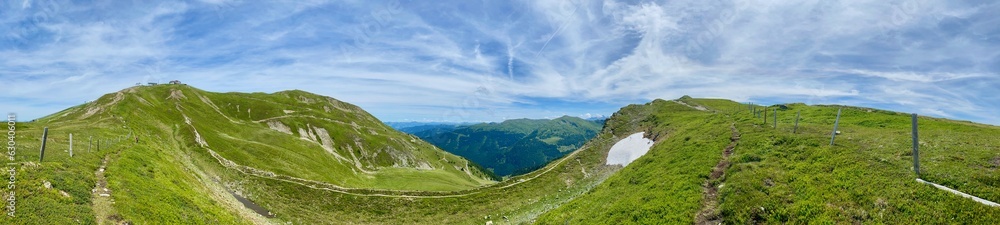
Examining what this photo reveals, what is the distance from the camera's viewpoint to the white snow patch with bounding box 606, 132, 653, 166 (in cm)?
7400

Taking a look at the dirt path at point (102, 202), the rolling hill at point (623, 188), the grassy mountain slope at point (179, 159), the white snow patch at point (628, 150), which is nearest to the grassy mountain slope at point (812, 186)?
the rolling hill at point (623, 188)

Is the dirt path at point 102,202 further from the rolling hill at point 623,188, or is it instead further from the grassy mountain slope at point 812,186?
the grassy mountain slope at point 812,186

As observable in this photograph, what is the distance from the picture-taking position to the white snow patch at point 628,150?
7400 cm

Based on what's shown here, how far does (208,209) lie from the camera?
30.9m

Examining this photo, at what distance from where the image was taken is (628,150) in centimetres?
8069

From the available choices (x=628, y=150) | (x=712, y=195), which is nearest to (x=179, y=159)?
(x=712, y=195)

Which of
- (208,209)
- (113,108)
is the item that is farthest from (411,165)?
(208,209)

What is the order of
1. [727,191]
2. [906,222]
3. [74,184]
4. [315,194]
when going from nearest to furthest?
[906,222]
[74,184]
[727,191]
[315,194]

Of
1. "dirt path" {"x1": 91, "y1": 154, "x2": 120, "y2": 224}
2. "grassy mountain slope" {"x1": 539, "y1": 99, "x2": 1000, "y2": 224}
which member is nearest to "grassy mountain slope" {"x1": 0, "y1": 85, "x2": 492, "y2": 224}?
"dirt path" {"x1": 91, "y1": 154, "x2": 120, "y2": 224}

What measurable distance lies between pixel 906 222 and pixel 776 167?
13.4 metres

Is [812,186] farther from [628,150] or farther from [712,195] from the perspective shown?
[628,150]

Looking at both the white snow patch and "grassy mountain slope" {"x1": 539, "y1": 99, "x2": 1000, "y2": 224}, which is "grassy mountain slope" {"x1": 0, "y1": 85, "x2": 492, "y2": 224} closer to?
"grassy mountain slope" {"x1": 539, "y1": 99, "x2": 1000, "y2": 224}

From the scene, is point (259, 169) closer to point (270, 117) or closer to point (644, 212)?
point (644, 212)

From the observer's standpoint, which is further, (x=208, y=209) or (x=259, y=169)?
(x=259, y=169)
